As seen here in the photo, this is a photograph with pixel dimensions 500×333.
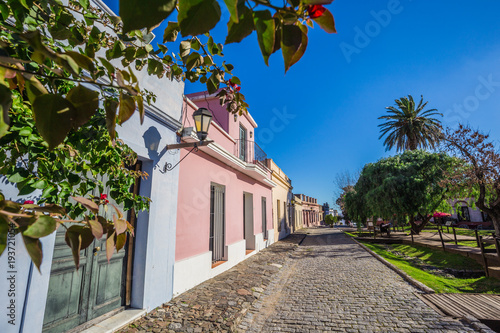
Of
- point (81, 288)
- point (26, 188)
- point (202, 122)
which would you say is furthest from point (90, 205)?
point (202, 122)

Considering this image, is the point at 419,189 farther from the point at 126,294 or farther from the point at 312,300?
the point at 126,294

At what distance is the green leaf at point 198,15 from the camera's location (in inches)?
17.6

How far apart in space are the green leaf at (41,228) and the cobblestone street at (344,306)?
3.98 m

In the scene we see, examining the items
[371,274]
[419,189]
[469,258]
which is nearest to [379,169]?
[419,189]

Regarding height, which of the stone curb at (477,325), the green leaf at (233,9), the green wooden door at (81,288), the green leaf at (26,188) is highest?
the green leaf at (233,9)

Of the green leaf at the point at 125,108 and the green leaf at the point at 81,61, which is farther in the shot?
the green leaf at the point at 125,108

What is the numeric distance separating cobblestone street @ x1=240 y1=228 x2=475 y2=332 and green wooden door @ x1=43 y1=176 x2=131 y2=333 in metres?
2.11

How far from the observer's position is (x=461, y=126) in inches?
383

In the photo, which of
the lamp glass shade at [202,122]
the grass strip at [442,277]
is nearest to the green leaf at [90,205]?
the lamp glass shade at [202,122]

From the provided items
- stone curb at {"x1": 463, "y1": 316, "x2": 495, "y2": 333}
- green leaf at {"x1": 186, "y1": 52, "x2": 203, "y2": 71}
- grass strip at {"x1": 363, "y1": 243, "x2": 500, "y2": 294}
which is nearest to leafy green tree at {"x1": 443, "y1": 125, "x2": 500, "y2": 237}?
grass strip at {"x1": 363, "y1": 243, "x2": 500, "y2": 294}

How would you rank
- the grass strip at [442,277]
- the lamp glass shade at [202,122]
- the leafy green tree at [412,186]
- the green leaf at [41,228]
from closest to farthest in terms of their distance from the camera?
the green leaf at [41,228], the lamp glass shade at [202,122], the grass strip at [442,277], the leafy green tree at [412,186]

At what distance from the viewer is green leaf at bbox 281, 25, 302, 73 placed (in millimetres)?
555

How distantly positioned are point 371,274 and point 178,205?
219 inches

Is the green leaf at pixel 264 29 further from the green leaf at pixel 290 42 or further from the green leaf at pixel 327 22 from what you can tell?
the green leaf at pixel 327 22
